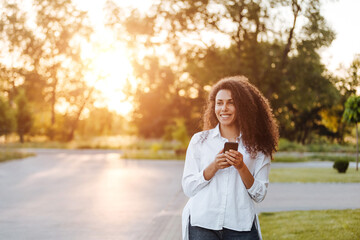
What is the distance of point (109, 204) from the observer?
1179cm

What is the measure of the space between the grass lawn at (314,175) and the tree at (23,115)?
3348 cm

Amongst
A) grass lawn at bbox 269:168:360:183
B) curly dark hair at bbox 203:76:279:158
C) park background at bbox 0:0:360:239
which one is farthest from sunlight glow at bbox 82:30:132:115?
curly dark hair at bbox 203:76:279:158

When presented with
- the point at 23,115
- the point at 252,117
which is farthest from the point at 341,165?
the point at 23,115

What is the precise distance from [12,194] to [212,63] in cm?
1112

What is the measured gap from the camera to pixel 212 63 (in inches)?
866

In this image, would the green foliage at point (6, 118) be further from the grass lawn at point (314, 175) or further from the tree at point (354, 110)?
the tree at point (354, 110)

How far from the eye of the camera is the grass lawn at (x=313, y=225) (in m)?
7.16

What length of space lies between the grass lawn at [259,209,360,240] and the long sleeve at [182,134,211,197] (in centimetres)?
416

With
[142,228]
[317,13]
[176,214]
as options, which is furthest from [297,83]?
[142,228]

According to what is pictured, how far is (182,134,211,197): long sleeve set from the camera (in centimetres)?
337

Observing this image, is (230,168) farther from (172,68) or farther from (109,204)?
(172,68)

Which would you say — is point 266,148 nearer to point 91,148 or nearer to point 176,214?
point 176,214

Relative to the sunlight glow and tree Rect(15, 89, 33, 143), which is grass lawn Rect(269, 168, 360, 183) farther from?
tree Rect(15, 89, 33, 143)

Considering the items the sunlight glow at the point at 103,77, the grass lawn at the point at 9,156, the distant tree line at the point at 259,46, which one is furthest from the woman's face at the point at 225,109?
the sunlight glow at the point at 103,77
